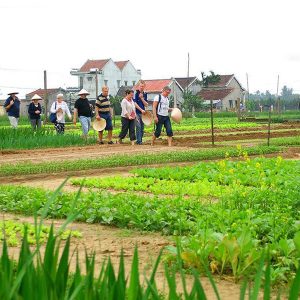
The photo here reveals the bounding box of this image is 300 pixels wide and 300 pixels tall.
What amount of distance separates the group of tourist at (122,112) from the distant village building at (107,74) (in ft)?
213

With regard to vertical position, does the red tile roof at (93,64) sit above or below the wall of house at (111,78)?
above

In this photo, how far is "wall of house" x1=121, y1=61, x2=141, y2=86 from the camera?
9738 cm

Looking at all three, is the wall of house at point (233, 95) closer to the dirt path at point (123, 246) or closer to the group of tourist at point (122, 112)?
the group of tourist at point (122, 112)

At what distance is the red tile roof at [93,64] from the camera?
9093cm

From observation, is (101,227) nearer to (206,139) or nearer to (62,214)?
(62,214)

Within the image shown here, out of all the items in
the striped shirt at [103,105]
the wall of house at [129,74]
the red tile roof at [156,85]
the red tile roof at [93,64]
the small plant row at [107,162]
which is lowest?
the small plant row at [107,162]

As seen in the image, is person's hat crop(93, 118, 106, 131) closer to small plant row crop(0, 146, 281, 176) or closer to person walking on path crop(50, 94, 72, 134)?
person walking on path crop(50, 94, 72, 134)

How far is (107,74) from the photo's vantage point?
93000 millimetres

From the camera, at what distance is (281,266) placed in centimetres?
555

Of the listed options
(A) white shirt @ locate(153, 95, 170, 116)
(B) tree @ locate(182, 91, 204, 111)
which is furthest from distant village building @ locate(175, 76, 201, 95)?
(A) white shirt @ locate(153, 95, 170, 116)

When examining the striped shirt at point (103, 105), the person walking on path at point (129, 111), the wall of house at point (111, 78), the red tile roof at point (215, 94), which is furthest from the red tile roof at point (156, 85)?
the person walking on path at point (129, 111)

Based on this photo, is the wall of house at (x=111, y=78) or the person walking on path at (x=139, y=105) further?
the wall of house at (x=111, y=78)

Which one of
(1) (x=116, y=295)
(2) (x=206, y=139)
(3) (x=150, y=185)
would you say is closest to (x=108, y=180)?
(3) (x=150, y=185)

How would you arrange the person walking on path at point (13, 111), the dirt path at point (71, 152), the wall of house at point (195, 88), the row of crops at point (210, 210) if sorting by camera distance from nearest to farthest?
the row of crops at point (210, 210) → the dirt path at point (71, 152) → the person walking on path at point (13, 111) → the wall of house at point (195, 88)
